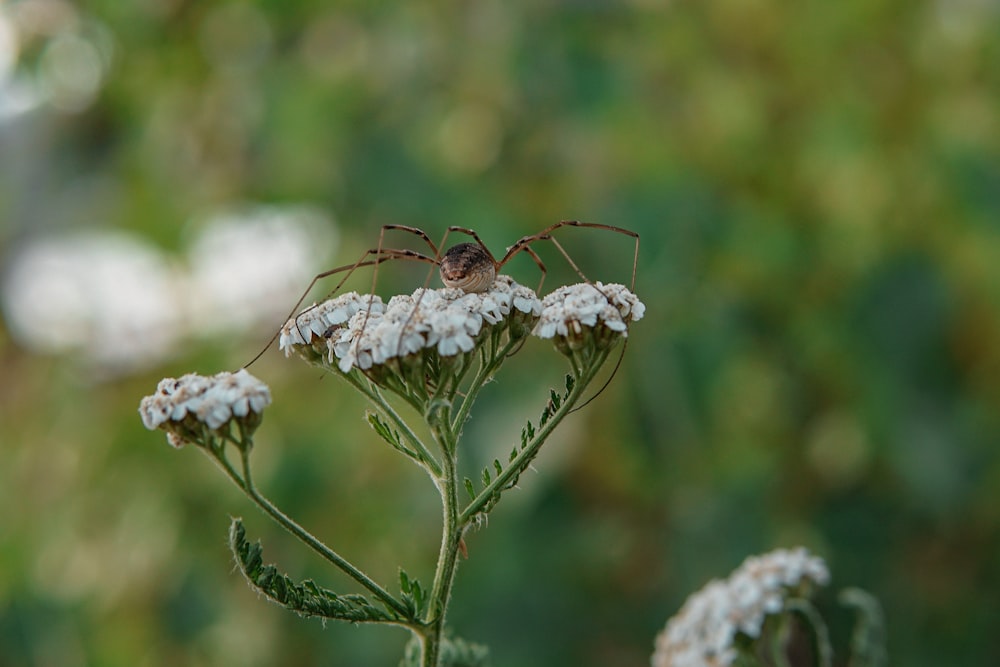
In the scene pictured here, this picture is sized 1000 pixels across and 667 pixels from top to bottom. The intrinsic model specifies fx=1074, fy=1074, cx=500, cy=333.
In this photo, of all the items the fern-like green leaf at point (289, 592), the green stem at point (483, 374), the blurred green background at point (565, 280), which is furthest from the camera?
the blurred green background at point (565, 280)

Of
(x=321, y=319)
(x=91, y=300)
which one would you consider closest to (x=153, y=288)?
(x=91, y=300)

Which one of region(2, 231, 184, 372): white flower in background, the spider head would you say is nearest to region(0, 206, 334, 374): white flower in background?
region(2, 231, 184, 372): white flower in background

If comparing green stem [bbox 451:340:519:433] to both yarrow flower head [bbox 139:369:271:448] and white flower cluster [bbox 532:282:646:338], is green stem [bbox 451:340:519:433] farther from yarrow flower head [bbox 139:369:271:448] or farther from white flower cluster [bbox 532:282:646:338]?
yarrow flower head [bbox 139:369:271:448]

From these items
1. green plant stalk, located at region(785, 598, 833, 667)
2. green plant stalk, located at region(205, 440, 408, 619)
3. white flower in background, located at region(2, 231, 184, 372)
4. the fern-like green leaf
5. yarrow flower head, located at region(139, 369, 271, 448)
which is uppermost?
white flower in background, located at region(2, 231, 184, 372)

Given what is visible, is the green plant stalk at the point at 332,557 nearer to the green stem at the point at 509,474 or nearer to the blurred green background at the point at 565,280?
the green stem at the point at 509,474

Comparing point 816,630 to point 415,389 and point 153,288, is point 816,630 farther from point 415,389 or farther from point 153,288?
point 153,288

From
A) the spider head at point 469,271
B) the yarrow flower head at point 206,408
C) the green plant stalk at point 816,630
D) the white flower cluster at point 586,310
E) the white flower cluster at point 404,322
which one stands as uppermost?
the spider head at point 469,271

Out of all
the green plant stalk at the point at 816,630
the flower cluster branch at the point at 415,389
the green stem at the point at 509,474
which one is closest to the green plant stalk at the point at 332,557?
the flower cluster branch at the point at 415,389

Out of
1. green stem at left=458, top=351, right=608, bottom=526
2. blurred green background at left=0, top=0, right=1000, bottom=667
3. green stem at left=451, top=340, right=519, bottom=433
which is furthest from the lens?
blurred green background at left=0, top=0, right=1000, bottom=667
